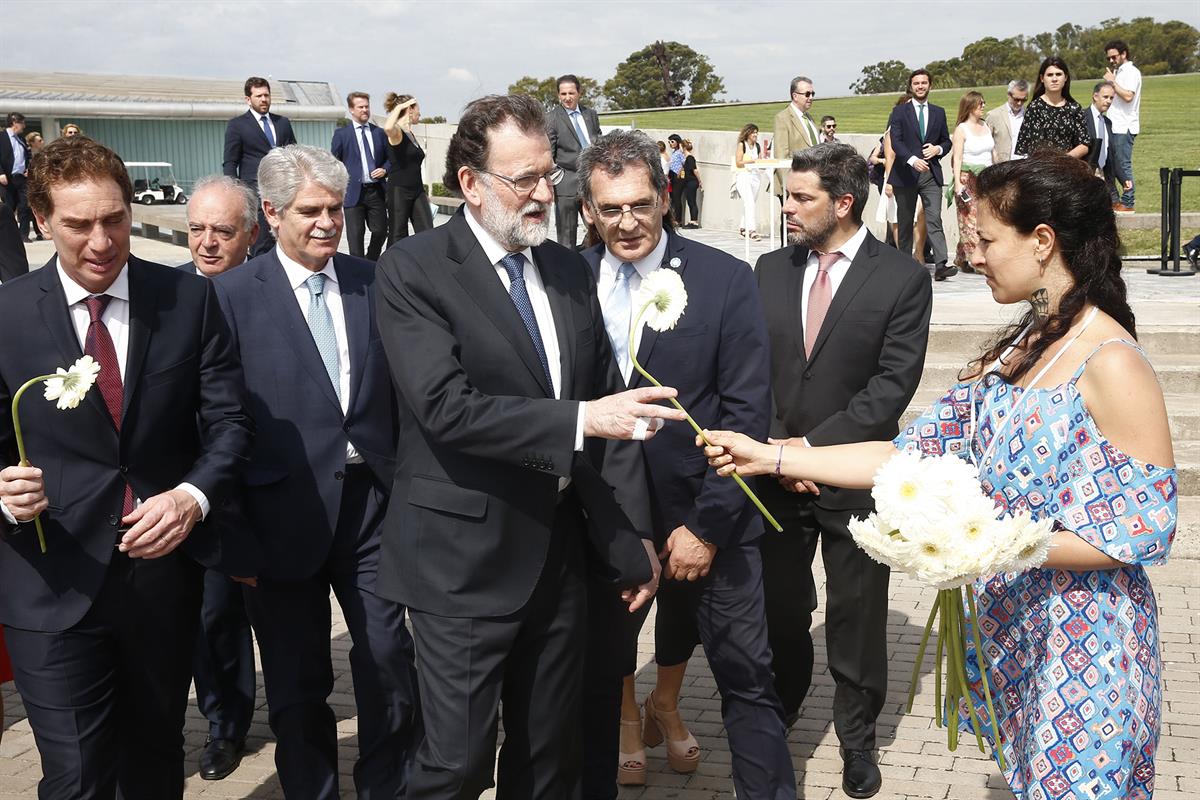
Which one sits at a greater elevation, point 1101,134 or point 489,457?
point 1101,134

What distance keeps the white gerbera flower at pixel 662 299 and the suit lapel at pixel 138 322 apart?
1.52 metres

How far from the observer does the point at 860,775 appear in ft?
16.6

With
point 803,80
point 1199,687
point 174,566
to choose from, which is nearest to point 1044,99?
point 803,80

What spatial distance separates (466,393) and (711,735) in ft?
9.08

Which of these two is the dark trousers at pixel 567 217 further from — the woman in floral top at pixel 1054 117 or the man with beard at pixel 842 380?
the man with beard at pixel 842 380

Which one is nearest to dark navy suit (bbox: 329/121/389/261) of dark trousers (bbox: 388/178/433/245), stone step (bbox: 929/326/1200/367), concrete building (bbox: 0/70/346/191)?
dark trousers (bbox: 388/178/433/245)


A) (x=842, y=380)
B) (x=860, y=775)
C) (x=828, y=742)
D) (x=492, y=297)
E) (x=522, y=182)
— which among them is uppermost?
(x=522, y=182)

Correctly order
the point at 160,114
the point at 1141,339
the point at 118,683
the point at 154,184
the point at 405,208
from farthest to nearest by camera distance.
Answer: the point at 160,114 < the point at 154,184 < the point at 405,208 < the point at 1141,339 < the point at 118,683

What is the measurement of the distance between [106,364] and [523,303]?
1293 mm

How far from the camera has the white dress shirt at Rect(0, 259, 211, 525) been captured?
3.87 m

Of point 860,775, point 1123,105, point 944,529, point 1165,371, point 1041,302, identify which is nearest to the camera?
point 944,529

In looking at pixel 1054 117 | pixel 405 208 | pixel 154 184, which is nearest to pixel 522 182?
pixel 1054 117

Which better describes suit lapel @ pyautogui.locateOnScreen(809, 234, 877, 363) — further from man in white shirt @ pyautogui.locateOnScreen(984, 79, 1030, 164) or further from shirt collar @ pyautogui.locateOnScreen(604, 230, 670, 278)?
man in white shirt @ pyautogui.locateOnScreen(984, 79, 1030, 164)

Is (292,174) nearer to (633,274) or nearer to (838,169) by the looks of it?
(633,274)
